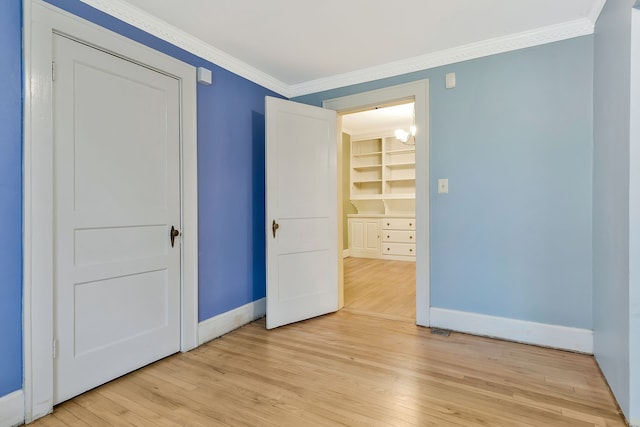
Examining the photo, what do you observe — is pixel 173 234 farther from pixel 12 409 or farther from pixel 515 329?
pixel 515 329

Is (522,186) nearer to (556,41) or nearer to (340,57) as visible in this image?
(556,41)

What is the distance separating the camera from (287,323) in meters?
3.08

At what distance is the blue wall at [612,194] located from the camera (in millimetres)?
1670

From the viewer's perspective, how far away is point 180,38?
249cm

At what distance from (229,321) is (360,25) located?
8.70 feet

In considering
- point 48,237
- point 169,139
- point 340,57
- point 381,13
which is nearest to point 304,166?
point 340,57

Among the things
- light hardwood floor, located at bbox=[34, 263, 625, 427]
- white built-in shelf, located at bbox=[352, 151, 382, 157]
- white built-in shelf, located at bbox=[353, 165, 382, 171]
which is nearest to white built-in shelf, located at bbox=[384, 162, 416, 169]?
white built-in shelf, located at bbox=[353, 165, 382, 171]

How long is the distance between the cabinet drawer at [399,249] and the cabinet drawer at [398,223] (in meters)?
0.33

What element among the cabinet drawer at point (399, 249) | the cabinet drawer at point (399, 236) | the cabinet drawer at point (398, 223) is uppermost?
the cabinet drawer at point (398, 223)

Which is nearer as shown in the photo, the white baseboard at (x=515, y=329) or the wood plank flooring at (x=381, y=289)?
the white baseboard at (x=515, y=329)

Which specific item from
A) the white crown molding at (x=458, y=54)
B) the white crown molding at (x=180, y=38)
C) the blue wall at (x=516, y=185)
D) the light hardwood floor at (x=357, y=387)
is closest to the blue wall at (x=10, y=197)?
the light hardwood floor at (x=357, y=387)

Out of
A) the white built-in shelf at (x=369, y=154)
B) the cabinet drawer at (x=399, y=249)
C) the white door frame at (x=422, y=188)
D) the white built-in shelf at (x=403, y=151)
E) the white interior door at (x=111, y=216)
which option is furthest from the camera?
the white built-in shelf at (x=369, y=154)

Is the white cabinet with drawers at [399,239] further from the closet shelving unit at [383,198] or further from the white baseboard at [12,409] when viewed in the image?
the white baseboard at [12,409]

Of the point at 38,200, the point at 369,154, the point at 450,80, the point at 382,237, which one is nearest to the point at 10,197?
the point at 38,200
